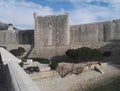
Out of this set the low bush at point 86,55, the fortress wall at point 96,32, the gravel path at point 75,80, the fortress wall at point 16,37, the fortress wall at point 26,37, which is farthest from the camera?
the fortress wall at point 16,37

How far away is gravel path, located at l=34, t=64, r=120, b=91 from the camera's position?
17.3 meters

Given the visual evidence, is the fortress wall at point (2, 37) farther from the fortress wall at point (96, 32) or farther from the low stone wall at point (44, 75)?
the low stone wall at point (44, 75)

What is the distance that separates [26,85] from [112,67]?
19.5 m

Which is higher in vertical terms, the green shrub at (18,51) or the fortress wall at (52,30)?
the fortress wall at (52,30)

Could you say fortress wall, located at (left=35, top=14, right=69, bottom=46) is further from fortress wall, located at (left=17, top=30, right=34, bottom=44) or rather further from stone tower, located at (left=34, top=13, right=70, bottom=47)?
fortress wall, located at (left=17, top=30, right=34, bottom=44)

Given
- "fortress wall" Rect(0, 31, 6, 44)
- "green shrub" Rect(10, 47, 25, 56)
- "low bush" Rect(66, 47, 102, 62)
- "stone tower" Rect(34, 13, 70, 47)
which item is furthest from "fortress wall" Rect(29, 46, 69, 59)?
"fortress wall" Rect(0, 31, 6, 44)

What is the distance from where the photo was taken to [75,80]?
1925 cm

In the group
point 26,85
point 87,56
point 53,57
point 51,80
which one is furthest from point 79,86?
point 26,85

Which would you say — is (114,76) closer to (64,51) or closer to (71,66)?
(71,66)

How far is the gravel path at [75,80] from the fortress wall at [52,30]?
8.79m

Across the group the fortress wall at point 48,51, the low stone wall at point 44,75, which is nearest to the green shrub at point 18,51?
the fortress wall at point 48,51

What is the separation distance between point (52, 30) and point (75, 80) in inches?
477

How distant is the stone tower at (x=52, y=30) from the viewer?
29828 millimetres

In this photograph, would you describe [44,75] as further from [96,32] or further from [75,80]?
[96,32]
